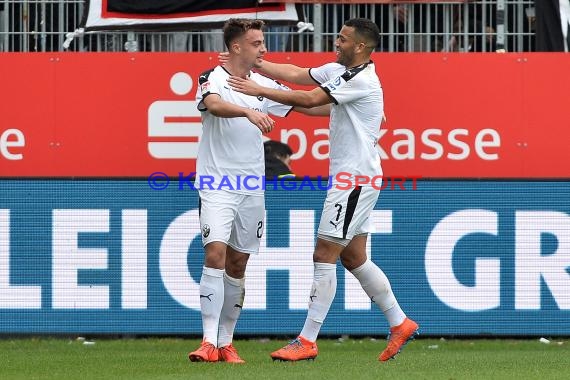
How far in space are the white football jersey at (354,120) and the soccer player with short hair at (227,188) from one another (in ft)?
1.32

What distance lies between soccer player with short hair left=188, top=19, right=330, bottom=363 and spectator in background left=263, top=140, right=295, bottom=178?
3.07 m

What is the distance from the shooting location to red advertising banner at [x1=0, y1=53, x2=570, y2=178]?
1302 centimetres

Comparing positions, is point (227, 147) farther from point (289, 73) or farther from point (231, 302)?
point (231, 302)

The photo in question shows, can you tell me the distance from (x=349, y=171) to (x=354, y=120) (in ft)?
1.07

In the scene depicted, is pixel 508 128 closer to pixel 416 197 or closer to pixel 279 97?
pixel 416 197

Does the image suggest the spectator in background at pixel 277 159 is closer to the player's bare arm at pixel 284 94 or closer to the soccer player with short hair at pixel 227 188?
the soccer player with short hair at pixel 227 188

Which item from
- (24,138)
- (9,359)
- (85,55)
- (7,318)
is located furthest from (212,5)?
(9,359)

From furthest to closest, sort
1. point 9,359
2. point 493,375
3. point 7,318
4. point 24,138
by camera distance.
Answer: point 24,138, point 7,318, point 9,359, point 493,375

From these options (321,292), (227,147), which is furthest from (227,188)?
(321,292)

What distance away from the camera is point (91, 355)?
395 inches

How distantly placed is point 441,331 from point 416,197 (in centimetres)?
112

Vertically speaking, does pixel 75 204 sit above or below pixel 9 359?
above

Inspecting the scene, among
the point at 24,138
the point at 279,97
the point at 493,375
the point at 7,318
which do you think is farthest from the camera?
the point at 24,138

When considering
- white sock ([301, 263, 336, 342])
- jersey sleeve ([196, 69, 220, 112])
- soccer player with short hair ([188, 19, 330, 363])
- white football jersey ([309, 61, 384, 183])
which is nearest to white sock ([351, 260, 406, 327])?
white sock ([301, 263, 336, 342])
